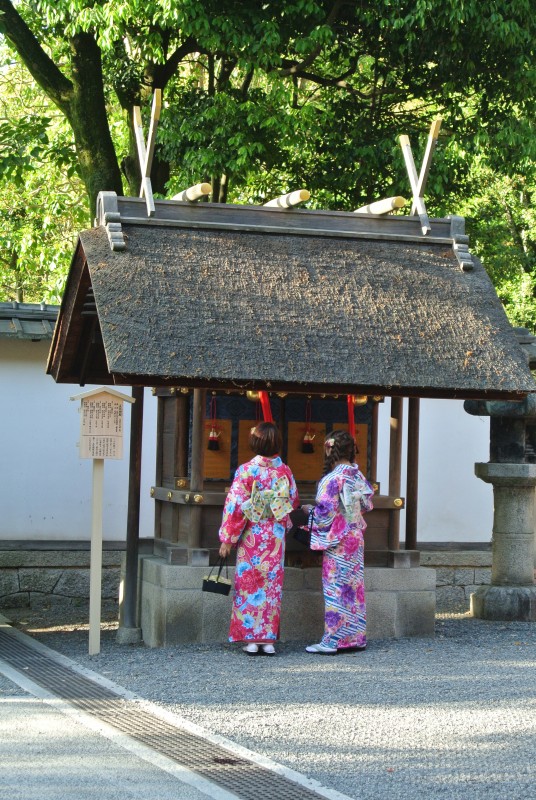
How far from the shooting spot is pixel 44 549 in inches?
433

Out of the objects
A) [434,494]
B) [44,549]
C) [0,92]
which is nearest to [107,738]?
[44,549]

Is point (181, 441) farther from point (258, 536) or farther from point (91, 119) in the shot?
point (91, 119)

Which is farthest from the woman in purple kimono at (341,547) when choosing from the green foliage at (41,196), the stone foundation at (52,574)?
the green foliage at (41,196)

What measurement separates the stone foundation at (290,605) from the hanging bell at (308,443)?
3.18ft

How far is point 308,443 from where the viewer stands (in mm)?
8820

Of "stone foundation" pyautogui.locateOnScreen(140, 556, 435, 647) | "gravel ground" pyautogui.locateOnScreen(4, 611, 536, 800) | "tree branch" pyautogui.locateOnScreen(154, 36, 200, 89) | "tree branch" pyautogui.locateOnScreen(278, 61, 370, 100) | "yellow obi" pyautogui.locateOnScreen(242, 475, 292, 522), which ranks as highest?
"tree branch" pyautogui.locateOnScreen(154, 36, 200, 89)

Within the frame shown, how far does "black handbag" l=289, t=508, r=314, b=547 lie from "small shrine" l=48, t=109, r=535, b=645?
10.0 inches

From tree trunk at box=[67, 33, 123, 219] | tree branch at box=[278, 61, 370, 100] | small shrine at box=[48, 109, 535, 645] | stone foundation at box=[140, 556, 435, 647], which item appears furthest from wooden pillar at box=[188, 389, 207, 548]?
tree branch at box=[278, 61, 370, 100]

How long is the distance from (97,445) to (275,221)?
238 centimetres

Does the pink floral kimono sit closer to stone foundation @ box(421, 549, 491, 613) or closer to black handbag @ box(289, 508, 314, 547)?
black handbag @ box(289, 508, 314, 547)

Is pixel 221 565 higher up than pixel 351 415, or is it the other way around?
pixel 351 415

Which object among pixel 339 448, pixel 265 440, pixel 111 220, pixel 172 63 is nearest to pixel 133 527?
pixel 265 440

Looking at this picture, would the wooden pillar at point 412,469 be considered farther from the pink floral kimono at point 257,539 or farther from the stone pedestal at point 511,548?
the pink floral kimono at point 257,539

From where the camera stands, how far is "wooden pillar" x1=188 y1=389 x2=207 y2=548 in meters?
8.34
